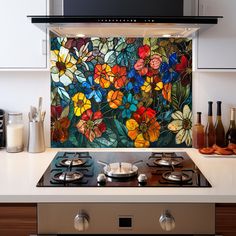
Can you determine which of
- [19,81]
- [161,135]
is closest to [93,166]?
[161,135]

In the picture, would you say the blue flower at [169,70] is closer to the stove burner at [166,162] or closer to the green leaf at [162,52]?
the green leaf at [162,52]

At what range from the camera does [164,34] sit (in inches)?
85.3

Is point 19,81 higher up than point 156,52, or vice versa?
point 156,52

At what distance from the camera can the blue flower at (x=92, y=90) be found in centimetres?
235

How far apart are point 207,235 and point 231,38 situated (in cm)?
105

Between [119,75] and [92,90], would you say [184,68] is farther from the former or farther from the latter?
[92,90]

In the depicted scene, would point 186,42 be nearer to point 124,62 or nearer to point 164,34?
point 164,34

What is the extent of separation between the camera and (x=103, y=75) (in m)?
2.35

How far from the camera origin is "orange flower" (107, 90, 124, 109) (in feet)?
7.73

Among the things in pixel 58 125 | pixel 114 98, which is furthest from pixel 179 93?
pixel 58 125

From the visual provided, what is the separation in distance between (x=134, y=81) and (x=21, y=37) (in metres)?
0.73

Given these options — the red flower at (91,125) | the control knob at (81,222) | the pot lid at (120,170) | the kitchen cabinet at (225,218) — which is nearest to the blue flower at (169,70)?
the red flower at (91,125)

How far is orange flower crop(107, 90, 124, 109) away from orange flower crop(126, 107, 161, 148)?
125 millimetres

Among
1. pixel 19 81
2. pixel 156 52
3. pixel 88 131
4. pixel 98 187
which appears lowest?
pixel 98 187
